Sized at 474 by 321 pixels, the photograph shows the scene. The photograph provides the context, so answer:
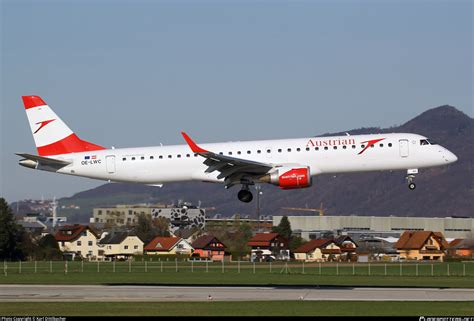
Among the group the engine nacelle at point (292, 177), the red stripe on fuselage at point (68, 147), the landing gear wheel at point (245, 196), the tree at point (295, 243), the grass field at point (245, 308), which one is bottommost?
the grass field at point (245, 308)

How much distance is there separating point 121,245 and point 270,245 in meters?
22.3

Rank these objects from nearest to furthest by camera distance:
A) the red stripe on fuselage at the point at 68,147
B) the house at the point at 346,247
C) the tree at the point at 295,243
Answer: the red stripe on fuselage at the point at 68,147
the house at the point at 346,247
the tree at the point at 295,243

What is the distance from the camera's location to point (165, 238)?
119812mm

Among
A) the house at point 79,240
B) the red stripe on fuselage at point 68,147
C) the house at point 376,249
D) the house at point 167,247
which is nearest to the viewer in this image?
the red stripe on fuselage at point 68,147

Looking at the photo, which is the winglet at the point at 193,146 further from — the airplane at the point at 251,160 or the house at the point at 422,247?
the house at the point at 422,247

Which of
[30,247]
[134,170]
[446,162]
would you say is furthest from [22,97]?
[30,247]

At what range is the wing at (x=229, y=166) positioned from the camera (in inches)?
2074

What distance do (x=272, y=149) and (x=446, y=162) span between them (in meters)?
11.0

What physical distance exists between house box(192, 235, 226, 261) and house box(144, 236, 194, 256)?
124 centimetres

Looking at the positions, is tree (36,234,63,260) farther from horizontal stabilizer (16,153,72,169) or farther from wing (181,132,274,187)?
wing (181,132,274,187)

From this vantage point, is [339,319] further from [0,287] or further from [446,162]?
[0,287]

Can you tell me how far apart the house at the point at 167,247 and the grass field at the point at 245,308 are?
7303cm

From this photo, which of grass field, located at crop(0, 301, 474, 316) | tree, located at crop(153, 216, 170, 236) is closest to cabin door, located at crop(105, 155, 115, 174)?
grass field, located at crop(0, 301, 474, 316)

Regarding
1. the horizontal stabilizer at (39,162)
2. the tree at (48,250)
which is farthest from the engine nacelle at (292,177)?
the tree at (48,250)
